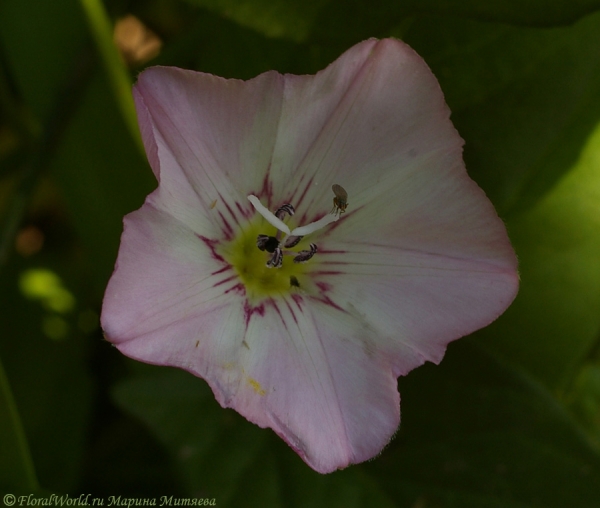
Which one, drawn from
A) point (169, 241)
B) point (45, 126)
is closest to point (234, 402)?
point (169, 241)

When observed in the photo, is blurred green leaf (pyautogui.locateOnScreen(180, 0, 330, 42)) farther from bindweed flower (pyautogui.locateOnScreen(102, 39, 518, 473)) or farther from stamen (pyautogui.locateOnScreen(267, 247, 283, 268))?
stamen (pyautogui.locateOnScreen(267, 247, 283, 268))

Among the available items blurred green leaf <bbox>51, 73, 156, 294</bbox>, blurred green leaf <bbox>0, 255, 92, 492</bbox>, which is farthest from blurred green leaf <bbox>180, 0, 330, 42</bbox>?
blurred green leaf <bbox>0, 255, 92, 492</bbox>

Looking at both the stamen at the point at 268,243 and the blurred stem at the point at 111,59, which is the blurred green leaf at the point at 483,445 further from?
the blurred stem at the point at 111,59

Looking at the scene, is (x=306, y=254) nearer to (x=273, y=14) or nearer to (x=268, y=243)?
(x=268, y=243)

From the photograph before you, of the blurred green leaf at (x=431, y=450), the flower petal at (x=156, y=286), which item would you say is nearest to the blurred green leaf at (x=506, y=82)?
the blurred green leaf at (x=431, y=450)

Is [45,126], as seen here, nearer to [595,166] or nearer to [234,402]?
[234,402]

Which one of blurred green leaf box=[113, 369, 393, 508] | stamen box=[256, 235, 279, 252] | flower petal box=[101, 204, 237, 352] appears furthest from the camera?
blurred green leaf box=[113, 369, 393, 508]

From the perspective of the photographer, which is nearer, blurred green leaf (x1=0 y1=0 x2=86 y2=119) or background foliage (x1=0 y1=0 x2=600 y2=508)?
background foliage (x1=0 y1=0 x2=600 y2=508)
